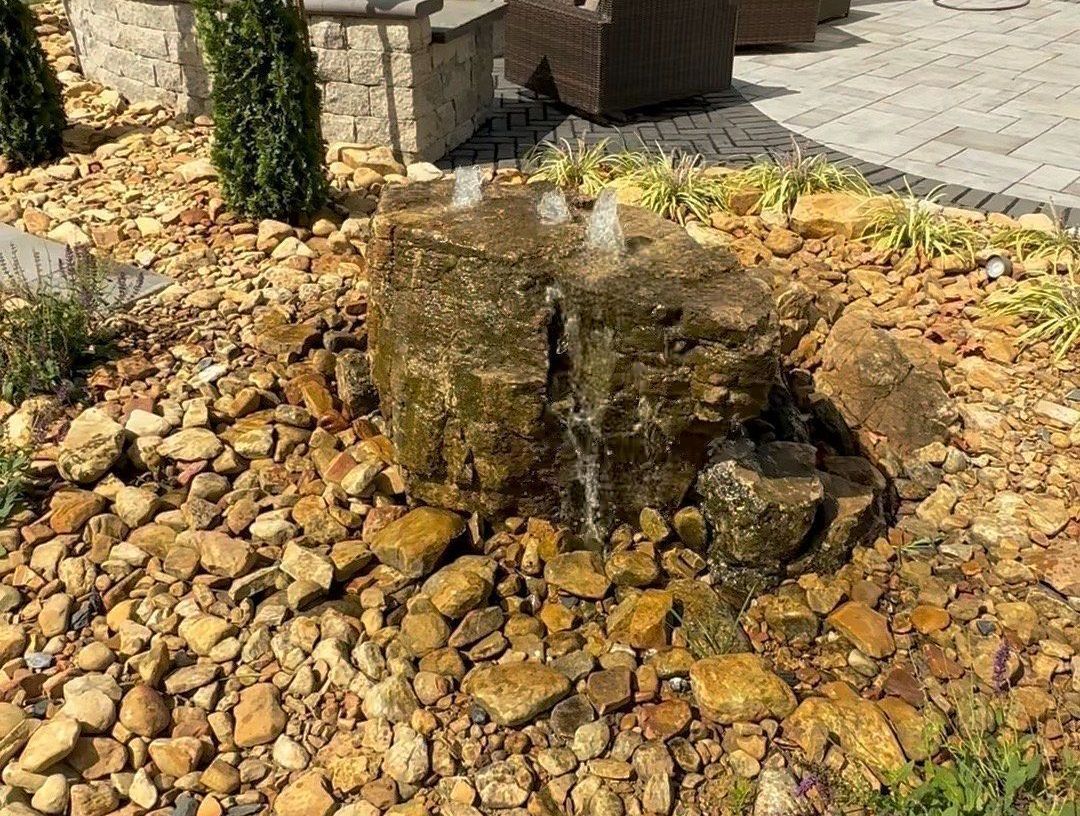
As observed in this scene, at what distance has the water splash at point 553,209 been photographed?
10.8 feet

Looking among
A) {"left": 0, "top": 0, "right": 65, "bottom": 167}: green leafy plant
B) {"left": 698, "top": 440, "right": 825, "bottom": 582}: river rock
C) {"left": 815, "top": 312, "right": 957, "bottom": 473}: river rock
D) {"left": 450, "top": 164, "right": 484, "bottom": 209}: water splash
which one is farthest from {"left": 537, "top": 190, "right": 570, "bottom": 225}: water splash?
{"left": 0, "top": 0, "right": 65, "bottom": 167}: green leafy plant

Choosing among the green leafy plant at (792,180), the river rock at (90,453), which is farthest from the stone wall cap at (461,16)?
the river rock at (90,453)

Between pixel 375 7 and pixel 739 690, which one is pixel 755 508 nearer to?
pixel 739 690

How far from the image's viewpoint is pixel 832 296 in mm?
4480

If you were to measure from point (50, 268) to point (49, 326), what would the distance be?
1102 millimetres

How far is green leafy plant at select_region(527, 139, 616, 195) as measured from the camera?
570 cm

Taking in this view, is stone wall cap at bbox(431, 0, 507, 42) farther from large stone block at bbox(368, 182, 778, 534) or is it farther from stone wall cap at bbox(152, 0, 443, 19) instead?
large stone block at bbox(368, 182, 778, 534)

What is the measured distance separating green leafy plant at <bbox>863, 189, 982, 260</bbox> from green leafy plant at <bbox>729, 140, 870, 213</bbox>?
1.52ft

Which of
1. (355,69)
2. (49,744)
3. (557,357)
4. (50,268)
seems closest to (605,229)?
(557,357)

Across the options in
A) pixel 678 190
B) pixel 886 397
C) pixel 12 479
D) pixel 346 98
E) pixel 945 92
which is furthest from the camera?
pixel 945 92

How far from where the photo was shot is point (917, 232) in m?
4.96

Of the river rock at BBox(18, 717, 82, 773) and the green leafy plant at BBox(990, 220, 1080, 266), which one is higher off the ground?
the green leafy plant at BBox(990, 220, 1080, 266)

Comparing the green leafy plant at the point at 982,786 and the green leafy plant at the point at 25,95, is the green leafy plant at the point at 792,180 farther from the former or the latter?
the green leafy plant at the point at 25,95

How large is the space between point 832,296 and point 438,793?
9.91 ft
